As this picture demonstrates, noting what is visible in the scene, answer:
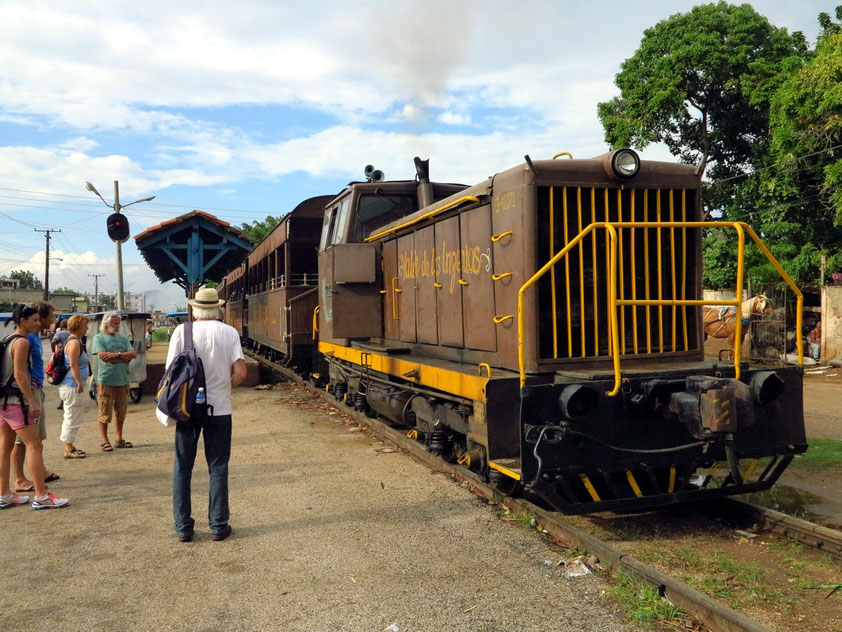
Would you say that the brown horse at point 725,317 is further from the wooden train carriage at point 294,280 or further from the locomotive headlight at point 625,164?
the locomotive headlight at point 625,164

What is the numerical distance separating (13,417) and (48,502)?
0.72 m

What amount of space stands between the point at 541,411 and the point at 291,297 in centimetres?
823

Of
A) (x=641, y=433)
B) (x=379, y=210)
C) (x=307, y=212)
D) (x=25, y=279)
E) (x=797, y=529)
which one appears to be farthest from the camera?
(x=25, y=279)

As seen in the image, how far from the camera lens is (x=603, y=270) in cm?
492

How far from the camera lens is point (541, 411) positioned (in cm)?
423

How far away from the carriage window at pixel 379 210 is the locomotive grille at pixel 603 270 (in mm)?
4013

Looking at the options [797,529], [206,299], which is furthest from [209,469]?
[797,529]

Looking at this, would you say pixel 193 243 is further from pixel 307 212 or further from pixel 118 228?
pixel 307 212

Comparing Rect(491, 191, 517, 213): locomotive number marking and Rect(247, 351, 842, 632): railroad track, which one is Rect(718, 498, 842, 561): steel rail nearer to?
Rect(247, 351, 842, 632): railroad track

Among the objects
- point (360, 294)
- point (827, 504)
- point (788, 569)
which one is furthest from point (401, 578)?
point (360, 294)

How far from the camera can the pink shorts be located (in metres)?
5.11

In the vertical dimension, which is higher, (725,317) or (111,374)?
(725,317)

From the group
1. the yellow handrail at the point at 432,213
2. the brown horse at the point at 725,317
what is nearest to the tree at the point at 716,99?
the brown horse at the point at 725,317

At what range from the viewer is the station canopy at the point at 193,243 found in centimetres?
2033
